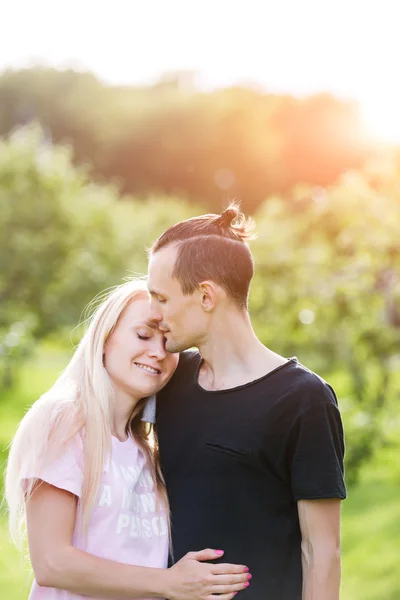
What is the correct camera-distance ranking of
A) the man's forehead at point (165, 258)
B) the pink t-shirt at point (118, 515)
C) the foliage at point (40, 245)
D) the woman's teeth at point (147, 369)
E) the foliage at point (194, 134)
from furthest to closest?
the foliage at point (194, 134) < the foliage at point (40, 245) < the woman's teeth at point (147, 369) < the man's forehead at point (165, 258) < the pink t-shirt at point (118, 515)

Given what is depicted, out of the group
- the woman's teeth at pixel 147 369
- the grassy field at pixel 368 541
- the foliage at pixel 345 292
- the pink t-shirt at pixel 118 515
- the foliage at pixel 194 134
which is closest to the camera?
the pink t-shirt at pixel 118 515

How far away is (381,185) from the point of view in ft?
25.2

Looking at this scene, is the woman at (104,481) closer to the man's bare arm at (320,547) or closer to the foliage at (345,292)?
the man's bare arm at (320,547)

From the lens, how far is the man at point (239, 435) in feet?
7.66

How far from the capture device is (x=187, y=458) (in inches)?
100

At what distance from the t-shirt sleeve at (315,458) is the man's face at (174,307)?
45 cm

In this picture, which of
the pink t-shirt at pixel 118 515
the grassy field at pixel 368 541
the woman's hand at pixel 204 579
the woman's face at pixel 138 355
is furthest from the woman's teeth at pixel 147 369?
the grassy field at pixel 368 541

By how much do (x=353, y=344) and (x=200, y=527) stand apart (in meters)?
5.07

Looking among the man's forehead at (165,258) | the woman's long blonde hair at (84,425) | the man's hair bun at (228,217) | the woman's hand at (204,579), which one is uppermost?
the man's hair bun at (228,217)

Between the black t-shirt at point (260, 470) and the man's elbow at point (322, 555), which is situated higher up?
the black t-shirt at point (260, 470)

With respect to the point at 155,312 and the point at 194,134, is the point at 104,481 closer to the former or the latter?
the point at 155,312

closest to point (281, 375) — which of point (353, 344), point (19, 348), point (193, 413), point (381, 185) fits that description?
point (193, 413)

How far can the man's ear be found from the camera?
2.53 m

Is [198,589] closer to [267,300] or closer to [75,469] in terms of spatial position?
[75,469]
